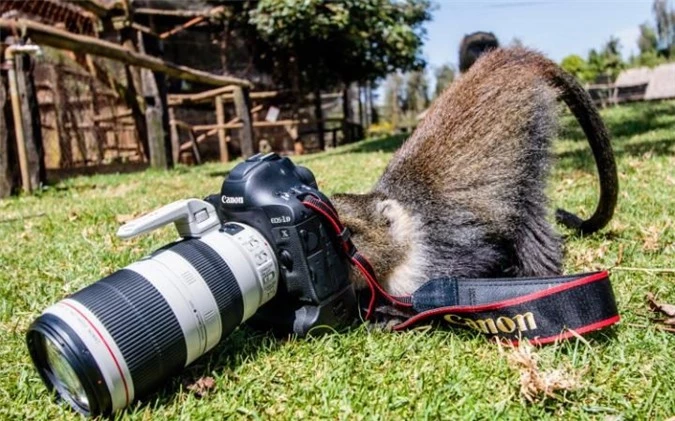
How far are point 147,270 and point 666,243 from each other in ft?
6.77

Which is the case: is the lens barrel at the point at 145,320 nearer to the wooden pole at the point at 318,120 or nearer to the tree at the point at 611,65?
the wooden pole at the point at 318,120


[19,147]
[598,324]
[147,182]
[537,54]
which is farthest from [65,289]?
[147,182]

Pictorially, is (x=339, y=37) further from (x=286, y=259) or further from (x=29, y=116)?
(x=286, y=259)

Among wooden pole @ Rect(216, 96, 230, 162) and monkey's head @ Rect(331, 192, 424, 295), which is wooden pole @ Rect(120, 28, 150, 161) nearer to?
wooden pole @ Rect(216, 96, 230, 162)

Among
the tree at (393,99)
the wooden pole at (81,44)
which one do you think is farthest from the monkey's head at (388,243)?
the tree at (393,99)

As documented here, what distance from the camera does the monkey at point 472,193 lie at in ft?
6.21

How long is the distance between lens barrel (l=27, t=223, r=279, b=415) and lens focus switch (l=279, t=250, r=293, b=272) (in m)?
0.06

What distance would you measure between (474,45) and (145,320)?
2.41 m

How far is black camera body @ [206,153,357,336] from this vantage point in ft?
5.38

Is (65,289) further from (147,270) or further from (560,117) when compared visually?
(560,117)

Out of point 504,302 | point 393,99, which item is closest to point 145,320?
point 504,302

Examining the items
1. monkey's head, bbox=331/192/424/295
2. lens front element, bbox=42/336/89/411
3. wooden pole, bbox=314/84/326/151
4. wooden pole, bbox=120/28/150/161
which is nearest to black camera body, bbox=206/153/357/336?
monkey's head, bbox=331/192/424/295

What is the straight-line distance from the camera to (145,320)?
1.37m

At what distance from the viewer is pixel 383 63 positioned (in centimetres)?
1248
